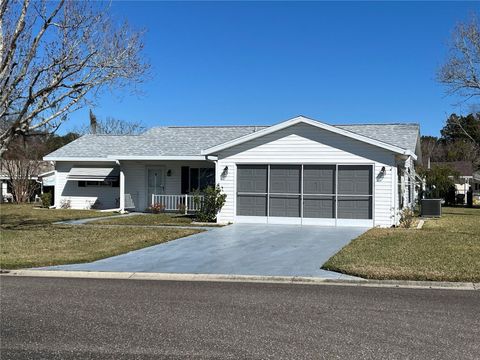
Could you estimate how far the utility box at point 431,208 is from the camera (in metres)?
24.1

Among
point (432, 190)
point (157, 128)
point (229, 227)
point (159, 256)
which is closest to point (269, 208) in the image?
point (229, 227)

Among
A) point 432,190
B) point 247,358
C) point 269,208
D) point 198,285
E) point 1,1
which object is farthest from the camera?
point 432,190

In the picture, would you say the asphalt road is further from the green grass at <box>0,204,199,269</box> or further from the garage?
the garage

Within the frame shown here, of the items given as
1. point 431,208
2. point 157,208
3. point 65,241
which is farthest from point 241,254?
point 431,208

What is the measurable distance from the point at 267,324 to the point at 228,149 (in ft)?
46.3

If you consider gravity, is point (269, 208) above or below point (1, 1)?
below

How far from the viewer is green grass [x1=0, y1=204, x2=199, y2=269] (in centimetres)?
1155

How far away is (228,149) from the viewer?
2016cm

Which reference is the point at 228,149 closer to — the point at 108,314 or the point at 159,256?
the point at 159,256

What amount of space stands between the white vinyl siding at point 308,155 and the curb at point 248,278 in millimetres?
9810

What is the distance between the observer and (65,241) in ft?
47.6

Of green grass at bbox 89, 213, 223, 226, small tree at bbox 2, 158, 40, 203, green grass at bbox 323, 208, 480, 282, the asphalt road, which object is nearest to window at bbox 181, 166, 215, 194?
green grass at bbox 89, 213, 223, 226

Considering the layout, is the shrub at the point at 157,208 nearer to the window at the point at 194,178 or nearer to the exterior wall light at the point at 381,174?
the window at the point at 194,178

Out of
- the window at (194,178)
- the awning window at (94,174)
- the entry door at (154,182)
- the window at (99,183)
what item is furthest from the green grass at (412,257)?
the window at (99,183)
